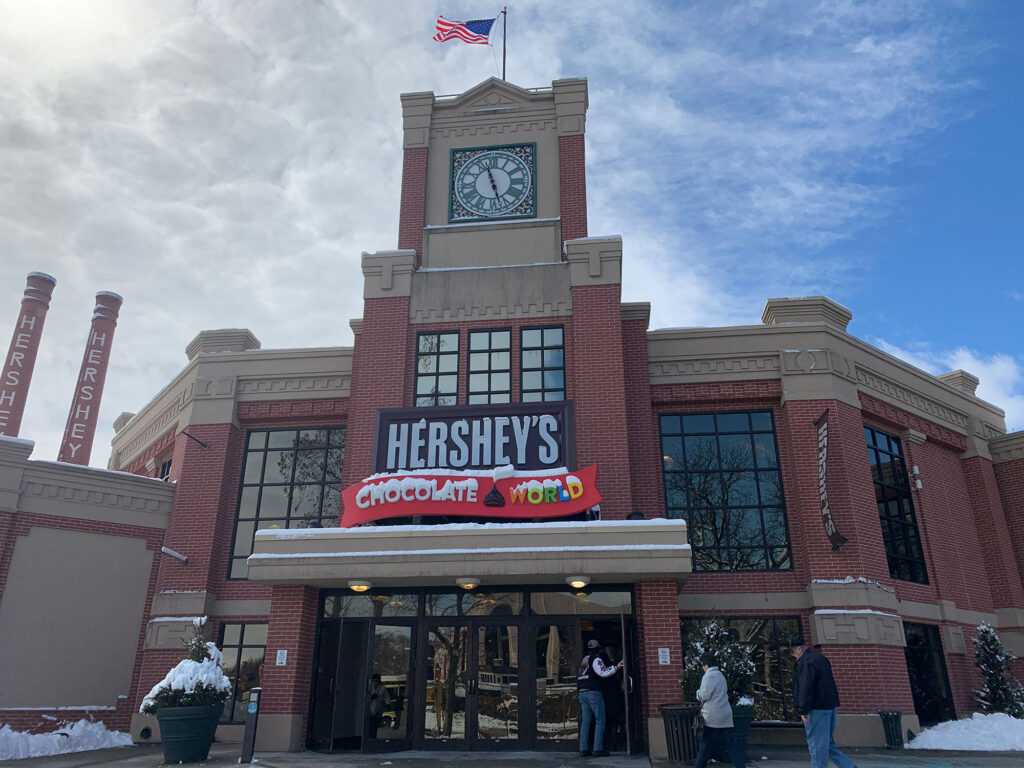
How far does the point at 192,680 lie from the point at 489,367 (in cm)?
908

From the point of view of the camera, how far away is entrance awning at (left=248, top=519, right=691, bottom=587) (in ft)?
46.5

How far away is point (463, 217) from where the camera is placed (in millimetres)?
21109

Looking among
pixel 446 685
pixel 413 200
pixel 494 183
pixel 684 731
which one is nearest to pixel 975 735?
pixel 684 731

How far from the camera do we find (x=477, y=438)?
16.7m

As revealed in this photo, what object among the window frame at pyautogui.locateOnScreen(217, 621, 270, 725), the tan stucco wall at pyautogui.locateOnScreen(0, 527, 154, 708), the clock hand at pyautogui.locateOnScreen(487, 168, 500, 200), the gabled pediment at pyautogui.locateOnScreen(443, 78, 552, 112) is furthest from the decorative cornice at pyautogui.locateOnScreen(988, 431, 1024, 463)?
the tan stucco wall at pyautogui.locateOnScreen(0, 527, 154, 708)

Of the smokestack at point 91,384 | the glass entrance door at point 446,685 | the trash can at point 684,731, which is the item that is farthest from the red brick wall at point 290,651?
the smokestack at point 91,384

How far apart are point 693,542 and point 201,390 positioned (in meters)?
13.0

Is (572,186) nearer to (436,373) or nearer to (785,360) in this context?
(436,373)

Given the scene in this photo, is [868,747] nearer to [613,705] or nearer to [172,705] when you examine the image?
[613,705]

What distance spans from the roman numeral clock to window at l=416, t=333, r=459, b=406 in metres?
3.81

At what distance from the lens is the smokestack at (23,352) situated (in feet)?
114

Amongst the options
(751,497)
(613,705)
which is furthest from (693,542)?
(613,705)

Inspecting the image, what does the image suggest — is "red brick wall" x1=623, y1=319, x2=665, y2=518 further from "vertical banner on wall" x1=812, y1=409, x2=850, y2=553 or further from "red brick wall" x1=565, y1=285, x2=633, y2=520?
"vertical banner on wall" x1=812, y1=409, x2=850, y2=553

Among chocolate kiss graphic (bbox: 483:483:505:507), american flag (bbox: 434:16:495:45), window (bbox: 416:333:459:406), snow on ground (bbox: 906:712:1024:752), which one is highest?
american flag (bbox: 434:16:495:45)
